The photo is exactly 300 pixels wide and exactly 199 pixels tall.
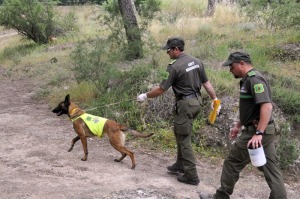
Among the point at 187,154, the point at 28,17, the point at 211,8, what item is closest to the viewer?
the point at 187,154

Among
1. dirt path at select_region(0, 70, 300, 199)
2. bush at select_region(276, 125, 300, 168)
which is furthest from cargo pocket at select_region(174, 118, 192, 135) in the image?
bush at select_region(276, 125, 300, 168)

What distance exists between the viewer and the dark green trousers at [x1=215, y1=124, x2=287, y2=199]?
454cm

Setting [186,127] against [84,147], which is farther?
[84,147]

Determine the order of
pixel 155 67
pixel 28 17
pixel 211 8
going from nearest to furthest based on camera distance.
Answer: pixel 155 67, pixel 28 17, pixel 211 8

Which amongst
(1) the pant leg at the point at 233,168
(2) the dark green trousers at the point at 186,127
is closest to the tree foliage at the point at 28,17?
(2) the dark green trousers at the point at 186,127

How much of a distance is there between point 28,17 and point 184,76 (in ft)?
45.2

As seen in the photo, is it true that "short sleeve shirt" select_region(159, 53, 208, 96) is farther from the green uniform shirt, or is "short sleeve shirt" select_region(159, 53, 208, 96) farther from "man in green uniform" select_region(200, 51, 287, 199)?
the green uniform shirt

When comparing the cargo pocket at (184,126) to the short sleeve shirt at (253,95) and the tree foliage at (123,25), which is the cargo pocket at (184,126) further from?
the tree foliage at (123,25)

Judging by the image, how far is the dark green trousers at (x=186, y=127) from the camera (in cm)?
553

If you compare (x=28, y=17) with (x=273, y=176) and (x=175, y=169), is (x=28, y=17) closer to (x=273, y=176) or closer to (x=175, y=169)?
(x=175, y=169)

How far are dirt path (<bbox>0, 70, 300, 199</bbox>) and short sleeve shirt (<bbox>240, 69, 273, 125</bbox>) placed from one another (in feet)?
4.84

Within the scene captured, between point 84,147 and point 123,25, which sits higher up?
point 123,25

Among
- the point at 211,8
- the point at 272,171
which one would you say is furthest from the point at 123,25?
the point at 211,8

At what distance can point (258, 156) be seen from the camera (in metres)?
4.34
